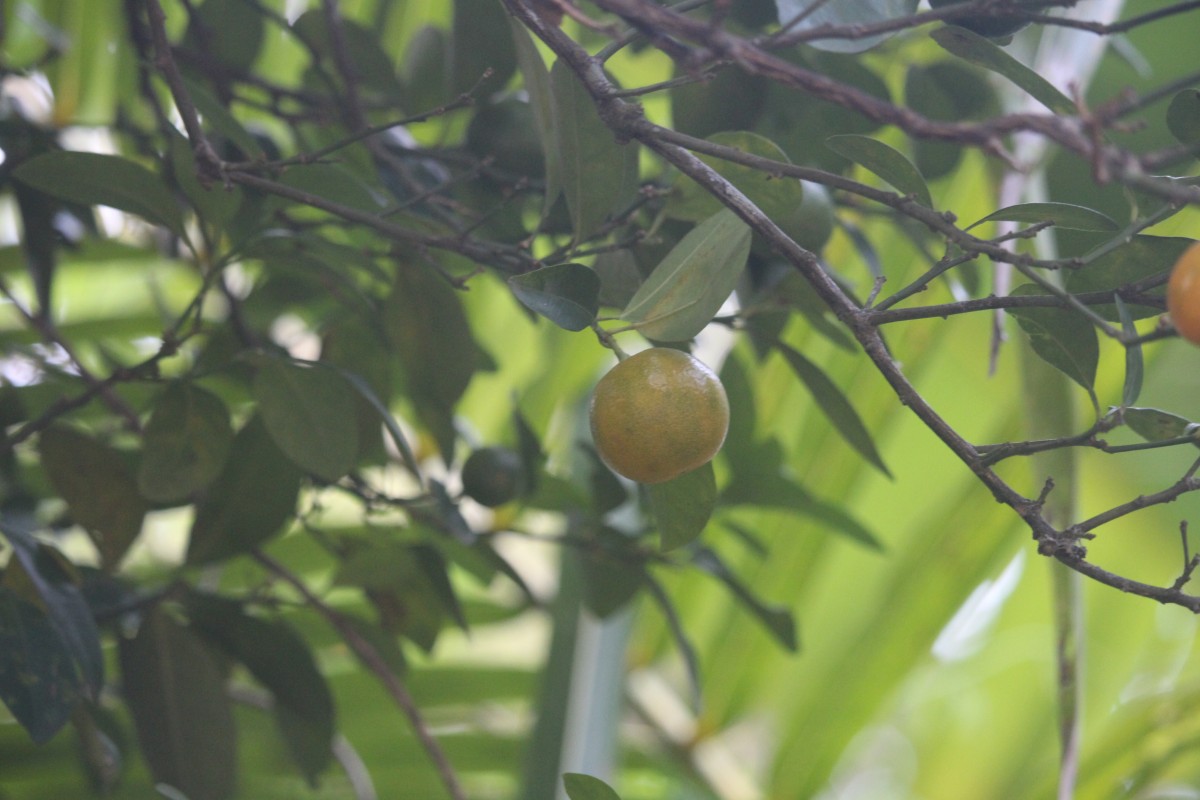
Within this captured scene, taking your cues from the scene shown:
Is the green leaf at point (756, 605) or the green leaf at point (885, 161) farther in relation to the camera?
the green leaf at point (756, 605)

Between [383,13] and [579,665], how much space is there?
738 millimetres

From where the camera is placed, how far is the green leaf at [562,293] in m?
0.45

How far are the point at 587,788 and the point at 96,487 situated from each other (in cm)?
45

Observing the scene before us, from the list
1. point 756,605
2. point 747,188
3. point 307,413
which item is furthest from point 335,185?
point 756,605

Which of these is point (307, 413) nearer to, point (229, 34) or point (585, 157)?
point (585, 157)

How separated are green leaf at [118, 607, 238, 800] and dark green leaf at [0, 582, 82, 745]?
114 mm

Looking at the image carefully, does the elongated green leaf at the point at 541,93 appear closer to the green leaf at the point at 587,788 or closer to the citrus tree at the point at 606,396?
the citrus tree at the point at 606,396

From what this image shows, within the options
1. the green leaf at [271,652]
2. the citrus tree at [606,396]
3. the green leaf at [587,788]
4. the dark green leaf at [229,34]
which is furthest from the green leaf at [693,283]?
the dark green leaf at [229,34]

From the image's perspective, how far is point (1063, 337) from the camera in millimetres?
462

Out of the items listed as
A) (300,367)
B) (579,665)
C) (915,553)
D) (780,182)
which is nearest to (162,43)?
(300,367)

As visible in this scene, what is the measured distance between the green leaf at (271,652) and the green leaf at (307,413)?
182 millimetres

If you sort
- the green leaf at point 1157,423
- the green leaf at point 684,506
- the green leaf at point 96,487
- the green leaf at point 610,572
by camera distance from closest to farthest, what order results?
the green leaf at point 1157,423, the green leaf at point 684,506, the green leaf at point 96,487, the green leaf at point 610,572

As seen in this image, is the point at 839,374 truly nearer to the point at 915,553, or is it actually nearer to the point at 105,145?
the point at 915,553

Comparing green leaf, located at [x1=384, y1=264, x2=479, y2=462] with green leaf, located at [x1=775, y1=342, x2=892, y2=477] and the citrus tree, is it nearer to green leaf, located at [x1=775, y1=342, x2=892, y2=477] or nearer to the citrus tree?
the citrus tree
